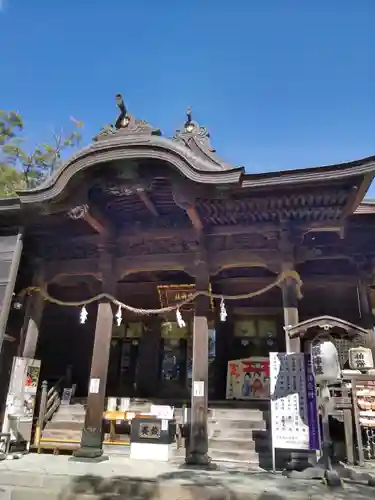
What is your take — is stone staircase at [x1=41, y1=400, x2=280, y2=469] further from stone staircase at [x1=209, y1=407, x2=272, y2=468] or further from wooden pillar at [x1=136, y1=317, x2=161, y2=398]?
wooden pillar at [x1=136, y1=317, x2=161, y2=398]

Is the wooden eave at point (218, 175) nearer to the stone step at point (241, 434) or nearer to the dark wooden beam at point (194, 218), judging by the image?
the dark wooden beam at point (194, 218)

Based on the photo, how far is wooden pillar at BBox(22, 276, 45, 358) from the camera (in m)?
10.5

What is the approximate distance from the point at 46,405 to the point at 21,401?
118 centimetres

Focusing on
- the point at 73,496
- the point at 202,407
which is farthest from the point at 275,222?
the point at 73,496

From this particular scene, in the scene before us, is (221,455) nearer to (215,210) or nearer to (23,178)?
(215,210)

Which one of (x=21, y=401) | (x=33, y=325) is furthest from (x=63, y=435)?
(x=33, y=325)

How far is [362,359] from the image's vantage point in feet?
29.7

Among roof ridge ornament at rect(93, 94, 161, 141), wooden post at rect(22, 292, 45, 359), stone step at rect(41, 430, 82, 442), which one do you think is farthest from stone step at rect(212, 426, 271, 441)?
roof ridge ornament at rect(93, 94, 161, 141)

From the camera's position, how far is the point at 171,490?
6172mm

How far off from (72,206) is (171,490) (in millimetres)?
6459

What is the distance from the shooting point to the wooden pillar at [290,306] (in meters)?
8.45

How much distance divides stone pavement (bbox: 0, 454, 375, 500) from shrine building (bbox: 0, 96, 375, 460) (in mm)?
1967

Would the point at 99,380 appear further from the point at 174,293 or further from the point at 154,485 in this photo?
the point at 174,293

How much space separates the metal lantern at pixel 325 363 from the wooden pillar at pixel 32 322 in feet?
24.4
